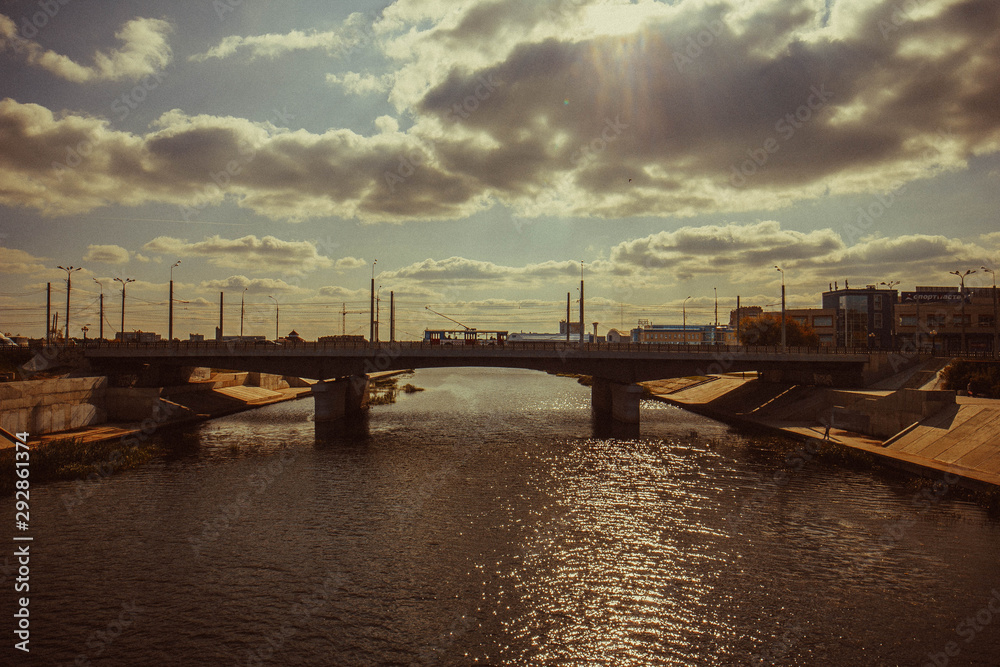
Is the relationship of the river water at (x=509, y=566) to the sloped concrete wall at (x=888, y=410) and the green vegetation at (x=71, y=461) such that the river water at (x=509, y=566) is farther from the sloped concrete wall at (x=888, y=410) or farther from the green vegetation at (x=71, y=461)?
the sloped concrete wall at (x=888, y=410)

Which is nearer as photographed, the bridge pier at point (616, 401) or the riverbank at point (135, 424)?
the riverbank at point (135, 424)

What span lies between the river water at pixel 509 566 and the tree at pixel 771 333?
49.0 metres

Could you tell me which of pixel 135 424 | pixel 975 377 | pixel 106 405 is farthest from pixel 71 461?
pixel 975 377

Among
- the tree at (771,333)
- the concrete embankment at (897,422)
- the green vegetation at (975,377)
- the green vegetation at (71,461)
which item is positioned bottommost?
the green vegetation at (71,461)

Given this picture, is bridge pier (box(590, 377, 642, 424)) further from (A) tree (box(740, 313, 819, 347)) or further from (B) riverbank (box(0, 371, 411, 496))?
(B) riverbank (box(0, 371, 411, 496))

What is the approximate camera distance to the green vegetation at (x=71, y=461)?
38.7m

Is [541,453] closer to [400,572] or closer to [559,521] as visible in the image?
[559,521]

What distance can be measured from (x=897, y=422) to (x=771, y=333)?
43.1 m

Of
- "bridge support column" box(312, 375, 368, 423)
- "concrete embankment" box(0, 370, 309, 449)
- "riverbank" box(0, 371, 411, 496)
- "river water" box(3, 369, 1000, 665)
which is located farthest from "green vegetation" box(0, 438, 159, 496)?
"bridge support column" box(312, 375, 368, 423)

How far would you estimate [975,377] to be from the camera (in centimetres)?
5425

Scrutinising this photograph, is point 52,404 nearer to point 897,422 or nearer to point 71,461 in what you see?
point 71,461

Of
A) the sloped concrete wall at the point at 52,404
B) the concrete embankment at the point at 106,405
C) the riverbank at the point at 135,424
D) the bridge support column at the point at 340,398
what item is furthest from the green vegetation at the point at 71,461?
the bridge support column at the point at 340,398

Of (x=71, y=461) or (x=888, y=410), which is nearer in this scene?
(x=71, y=461)

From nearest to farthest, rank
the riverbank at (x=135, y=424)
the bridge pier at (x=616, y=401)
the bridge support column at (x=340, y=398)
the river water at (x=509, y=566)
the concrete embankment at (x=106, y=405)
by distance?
1. the river water at (x=509, y=566)
2. the riverbank at (x=135, y=424)
3. the concrete embankment at (x=106, y=405)
4. the bridge pier at (x=616, y=401)
5. the bridge support column at (x=340, y=398)
